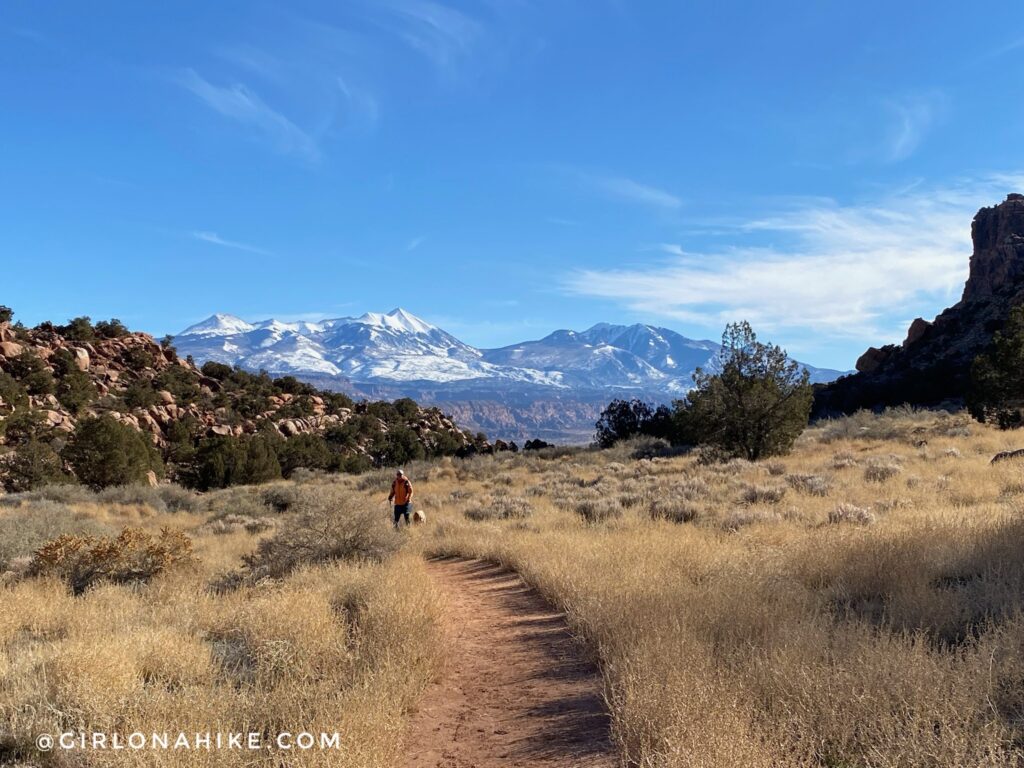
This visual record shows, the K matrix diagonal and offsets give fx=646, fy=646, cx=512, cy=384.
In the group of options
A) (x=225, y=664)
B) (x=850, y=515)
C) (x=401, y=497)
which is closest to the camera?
(x=225, y=664)

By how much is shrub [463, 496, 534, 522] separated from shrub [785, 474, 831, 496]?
6.75 metres

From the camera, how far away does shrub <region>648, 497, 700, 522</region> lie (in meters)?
13.7

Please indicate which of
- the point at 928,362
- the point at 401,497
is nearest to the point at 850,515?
the point at 401,497

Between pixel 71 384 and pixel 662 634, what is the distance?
51145 millimetres

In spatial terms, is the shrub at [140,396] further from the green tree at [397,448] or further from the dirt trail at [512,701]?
the dirt trail at [512,701]

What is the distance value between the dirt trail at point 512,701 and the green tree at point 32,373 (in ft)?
153

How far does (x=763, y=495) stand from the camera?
15.0m

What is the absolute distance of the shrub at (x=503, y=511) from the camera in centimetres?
1742

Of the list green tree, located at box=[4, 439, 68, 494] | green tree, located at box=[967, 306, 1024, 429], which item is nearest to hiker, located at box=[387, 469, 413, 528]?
green tree, located at box=[4, 439, 68, 494]

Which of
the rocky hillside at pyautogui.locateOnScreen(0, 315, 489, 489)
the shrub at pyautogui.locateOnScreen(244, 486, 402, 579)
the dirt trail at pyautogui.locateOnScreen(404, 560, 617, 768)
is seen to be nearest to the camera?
the dirt trail at pyautogui.locateOnScreen(404, 560, 617, 768)

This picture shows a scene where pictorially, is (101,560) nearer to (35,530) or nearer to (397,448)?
(35,530)

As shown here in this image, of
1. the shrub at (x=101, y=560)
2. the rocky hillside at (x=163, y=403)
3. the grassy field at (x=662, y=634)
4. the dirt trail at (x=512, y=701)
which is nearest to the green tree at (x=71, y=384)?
the rocky hillside at (x=163, y=403)

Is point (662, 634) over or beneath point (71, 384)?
beneath

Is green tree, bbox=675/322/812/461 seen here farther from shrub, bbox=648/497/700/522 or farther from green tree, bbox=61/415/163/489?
green tree, bbox=61/415/163/489
